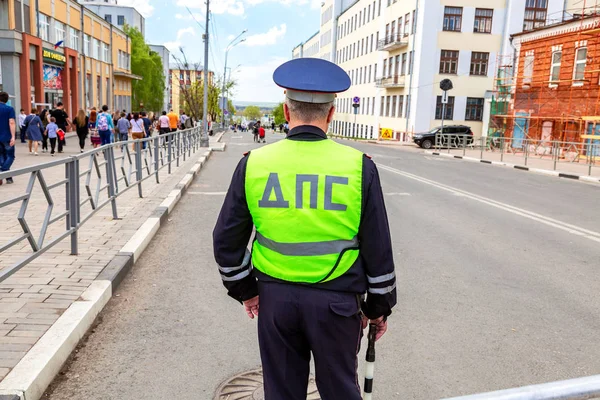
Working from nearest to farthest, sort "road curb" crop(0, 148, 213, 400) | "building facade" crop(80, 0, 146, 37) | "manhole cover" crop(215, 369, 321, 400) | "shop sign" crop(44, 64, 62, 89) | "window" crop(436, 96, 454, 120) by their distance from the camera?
1. "road curb" crop(0, 148, 213, 400)
2. "manhole cover" crop(215, 369, 321, 400)
3. "shop sign" crop(44, 64, 62, 89)
4. "window" crop(436, 96, 454, 120)
5. "building facade" crop(80, 0, 146, 37)

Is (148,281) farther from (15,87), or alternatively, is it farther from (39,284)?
(15,87)

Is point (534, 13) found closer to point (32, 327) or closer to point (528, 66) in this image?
point (528, 66)

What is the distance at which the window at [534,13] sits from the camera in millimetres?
47562

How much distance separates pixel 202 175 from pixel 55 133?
645 cm

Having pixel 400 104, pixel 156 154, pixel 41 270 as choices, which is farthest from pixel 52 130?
pixel 400 104

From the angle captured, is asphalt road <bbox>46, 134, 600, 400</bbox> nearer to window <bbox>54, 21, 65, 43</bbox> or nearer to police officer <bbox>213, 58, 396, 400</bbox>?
police officer <bbox>213, 58, 396, 400</bbox>

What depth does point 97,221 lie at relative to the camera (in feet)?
25.9

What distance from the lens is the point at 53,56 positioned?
3247 centimetres

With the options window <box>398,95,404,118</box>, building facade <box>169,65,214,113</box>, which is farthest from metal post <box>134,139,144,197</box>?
window <box>398,95,404,118</box>

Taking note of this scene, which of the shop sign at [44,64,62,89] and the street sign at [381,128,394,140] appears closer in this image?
the shop sign at [44,64,62,89]

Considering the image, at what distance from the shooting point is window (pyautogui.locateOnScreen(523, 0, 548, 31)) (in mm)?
47562

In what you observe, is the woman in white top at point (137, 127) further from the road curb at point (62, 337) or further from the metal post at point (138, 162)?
the road curb at point (62, 337)

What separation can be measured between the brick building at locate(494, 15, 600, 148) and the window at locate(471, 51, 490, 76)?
10017mm

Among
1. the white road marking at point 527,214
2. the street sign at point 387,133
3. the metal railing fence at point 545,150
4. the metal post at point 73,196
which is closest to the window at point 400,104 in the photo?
the street sign at point 387,133
